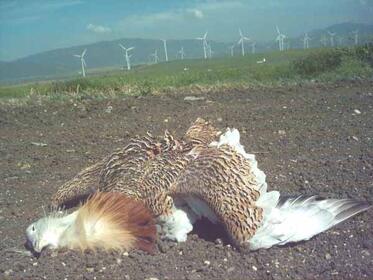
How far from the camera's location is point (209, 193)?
386 centimetres

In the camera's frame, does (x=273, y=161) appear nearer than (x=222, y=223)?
No

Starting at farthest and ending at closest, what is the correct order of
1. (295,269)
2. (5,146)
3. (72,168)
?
(5,146)
(72,168)
(295,269)

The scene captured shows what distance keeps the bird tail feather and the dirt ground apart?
14 cm

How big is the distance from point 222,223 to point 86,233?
94cm

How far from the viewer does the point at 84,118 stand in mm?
9742

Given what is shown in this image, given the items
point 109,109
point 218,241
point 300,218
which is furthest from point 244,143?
point 109,109

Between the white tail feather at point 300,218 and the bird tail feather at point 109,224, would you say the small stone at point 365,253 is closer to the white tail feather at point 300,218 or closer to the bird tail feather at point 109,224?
the white tail feather at point 300,218

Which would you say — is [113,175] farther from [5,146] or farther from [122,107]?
[122,107]

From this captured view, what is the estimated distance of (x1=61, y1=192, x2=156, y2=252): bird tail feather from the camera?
3.48 metres

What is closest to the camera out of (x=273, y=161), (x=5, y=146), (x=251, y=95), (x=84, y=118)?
(x=273, y=161)

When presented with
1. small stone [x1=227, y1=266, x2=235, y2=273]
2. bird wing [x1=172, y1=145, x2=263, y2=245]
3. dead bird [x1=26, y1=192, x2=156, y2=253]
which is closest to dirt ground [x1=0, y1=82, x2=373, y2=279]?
small stone [x1=227, y1=266, x2=235, y2=273]

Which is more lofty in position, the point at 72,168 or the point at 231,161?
the point at 231,161

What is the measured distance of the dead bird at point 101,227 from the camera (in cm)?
349

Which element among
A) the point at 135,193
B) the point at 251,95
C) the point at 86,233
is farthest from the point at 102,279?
the point at 251,95
